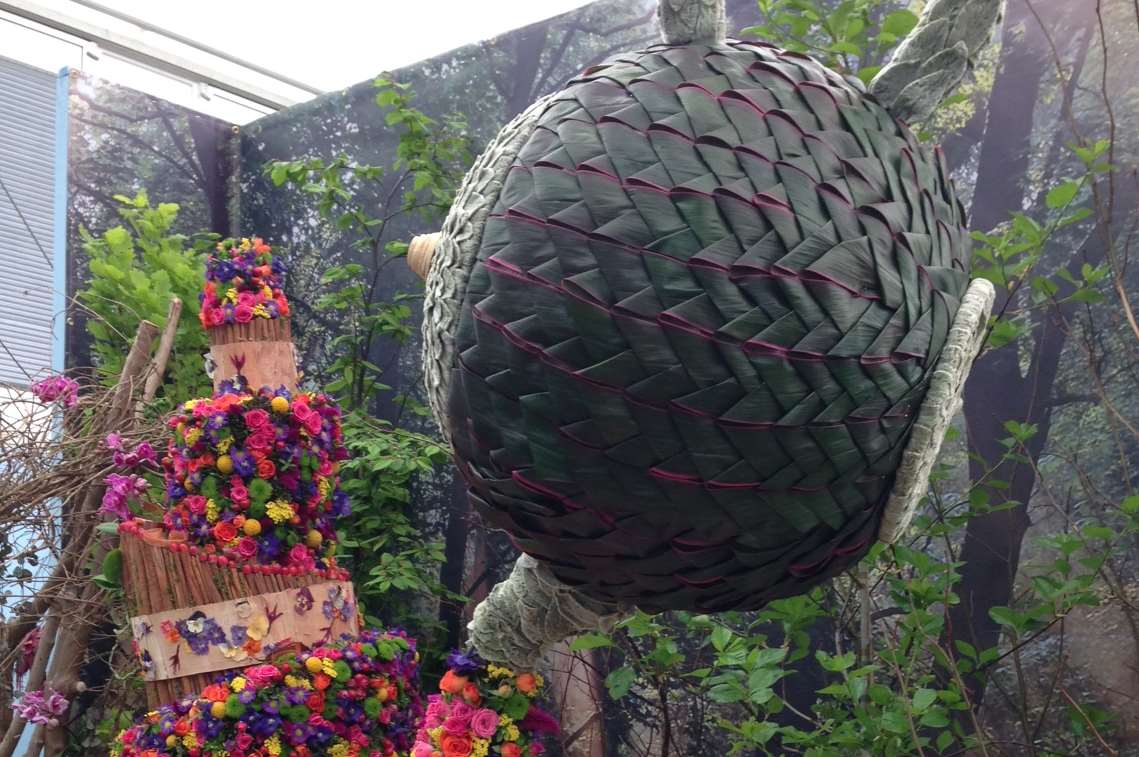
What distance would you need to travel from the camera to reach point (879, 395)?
411 millimetres

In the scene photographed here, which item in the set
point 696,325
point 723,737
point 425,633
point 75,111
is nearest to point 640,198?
point 696,325

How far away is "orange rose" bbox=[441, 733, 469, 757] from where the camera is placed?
74cm

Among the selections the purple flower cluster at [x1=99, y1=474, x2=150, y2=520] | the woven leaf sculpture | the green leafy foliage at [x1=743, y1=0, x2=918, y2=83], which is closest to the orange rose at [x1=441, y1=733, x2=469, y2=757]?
the woven leaf sculpture

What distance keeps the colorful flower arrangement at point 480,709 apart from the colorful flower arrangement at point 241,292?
2.71ft

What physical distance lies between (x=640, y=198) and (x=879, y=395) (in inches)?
5.6

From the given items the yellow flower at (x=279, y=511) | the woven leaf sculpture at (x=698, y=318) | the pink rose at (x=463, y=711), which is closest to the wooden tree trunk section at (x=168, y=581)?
the yellow flower at (x=279, y=511)

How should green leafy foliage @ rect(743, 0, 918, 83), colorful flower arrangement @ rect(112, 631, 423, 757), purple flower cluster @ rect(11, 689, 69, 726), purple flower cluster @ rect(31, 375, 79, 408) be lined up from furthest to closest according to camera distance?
purple flower cluster @ rect(31, 375, 79, 408) → purple flower cluster @ rect(11, 689, 69, 726) → colorful flower arrangement @ rect(112, 631, 423, 757) → green leafy foliage @ rect(743, 0, 918, 83)

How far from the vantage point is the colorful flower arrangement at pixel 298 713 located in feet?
3.94

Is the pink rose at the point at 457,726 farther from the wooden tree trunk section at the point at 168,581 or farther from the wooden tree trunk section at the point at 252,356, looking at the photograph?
the wooden tree trunk section at the point at 252,356

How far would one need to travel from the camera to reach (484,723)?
75cm

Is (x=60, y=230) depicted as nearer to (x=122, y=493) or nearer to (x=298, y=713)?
(x=122, y=493)

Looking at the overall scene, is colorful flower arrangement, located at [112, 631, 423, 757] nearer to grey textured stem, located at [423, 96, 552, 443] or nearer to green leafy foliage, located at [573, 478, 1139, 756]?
green leafy foliage, located at [573, 478, 1139, 756]

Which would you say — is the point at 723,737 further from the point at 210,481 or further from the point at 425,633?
the point at 210,481

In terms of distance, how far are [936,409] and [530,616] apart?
14.4 inches
